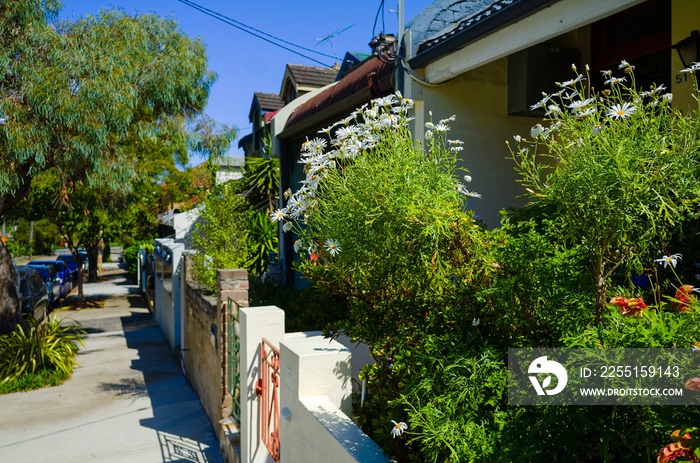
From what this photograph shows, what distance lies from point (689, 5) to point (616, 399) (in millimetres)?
4277

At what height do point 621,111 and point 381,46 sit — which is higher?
point 381,46

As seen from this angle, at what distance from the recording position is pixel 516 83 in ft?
20.2

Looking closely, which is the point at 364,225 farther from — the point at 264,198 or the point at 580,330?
the point at 264,198

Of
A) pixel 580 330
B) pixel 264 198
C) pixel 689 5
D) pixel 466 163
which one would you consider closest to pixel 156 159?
pixel 264 198

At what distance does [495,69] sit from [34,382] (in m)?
9.37

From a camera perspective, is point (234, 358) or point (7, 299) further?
point (7, 299)

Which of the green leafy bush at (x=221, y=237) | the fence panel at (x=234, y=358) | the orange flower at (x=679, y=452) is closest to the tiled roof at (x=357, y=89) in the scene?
the green leafy bush at (x=221, y=237)

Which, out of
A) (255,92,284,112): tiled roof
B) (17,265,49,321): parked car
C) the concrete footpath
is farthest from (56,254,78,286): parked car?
the concrete footpath

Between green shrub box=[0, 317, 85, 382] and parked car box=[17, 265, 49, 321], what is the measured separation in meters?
3.43

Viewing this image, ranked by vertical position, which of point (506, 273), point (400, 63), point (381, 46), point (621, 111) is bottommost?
point (506, 273)

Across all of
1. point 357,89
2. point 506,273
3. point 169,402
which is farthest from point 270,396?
point 169,402

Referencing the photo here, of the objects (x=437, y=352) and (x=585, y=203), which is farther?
(x=437, y=352)

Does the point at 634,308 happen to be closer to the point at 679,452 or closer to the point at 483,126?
the point at 679,452

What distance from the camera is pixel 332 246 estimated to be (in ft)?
8.60
